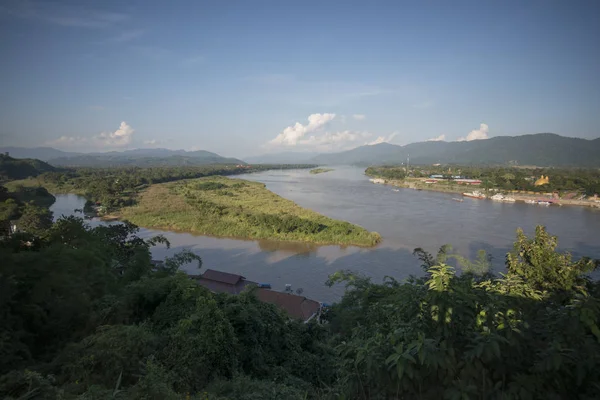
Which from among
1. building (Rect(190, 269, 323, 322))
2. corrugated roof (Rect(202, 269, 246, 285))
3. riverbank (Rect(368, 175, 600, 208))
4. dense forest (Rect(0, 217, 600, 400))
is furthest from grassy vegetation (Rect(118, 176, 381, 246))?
riverbank (Rect(368, 175, 600, 208))

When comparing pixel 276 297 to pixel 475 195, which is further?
pixel 475 195

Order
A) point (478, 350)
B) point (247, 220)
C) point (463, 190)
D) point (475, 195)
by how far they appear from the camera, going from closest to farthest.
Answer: point (478, 350) < point (247, 220) < point (475, 195) < point (463, 190)

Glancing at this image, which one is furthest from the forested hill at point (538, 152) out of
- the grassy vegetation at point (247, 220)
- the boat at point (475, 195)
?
the grassy vegetation at point (247, 220)

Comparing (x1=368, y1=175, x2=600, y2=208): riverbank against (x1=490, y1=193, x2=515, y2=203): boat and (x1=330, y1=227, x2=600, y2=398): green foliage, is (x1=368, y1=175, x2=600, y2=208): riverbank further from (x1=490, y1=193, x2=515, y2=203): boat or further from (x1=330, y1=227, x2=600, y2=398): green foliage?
(x1=330, y1=227, x2=600, y2=398): green foliage

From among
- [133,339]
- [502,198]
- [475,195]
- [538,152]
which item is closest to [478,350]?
[133,339]

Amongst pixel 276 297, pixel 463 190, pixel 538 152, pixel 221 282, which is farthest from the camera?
pixel 538 152

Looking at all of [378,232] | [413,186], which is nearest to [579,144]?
[413,186]

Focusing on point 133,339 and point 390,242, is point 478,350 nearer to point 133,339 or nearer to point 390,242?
point 133,339

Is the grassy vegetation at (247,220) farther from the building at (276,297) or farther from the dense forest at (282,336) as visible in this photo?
the dense forest at (282,336)
